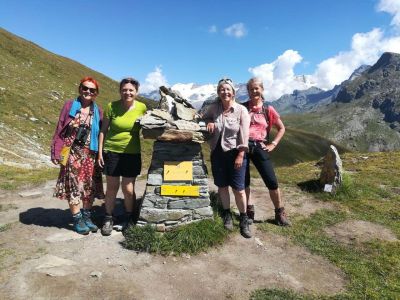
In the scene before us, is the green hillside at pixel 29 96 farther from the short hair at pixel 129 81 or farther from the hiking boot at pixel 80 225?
the short hair at pixel 129 81

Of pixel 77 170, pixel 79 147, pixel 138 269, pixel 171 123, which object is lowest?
pixel 138 269

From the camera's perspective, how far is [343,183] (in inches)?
555

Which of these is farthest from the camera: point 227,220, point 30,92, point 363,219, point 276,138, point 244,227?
point 30,92

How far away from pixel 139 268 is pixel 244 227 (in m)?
3.20

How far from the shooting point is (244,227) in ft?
32.5

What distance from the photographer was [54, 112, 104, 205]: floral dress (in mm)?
9227

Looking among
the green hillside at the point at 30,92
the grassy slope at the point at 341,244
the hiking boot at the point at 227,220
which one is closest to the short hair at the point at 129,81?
the grassy slope at the point at 341,244

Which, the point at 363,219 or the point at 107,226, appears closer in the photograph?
the point at 107,226

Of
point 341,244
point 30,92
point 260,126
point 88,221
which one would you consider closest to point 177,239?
point 88,221

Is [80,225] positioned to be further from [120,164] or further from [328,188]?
[328,188]

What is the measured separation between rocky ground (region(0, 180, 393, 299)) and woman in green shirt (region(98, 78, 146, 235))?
4.47 ft

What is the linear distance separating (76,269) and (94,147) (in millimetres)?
3028

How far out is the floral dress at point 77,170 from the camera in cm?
923

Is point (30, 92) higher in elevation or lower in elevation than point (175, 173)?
higher
